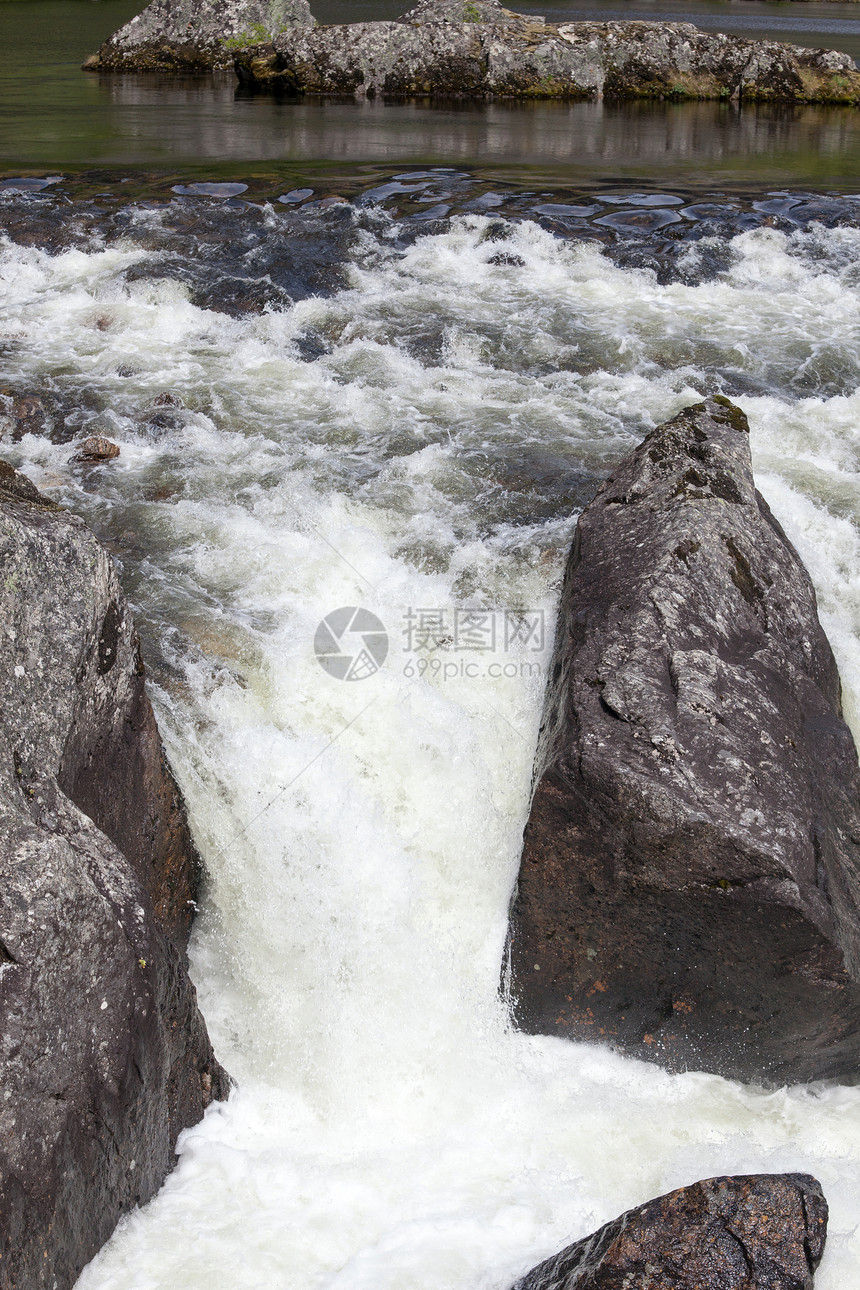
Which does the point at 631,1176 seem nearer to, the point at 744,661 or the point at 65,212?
the point at 744,661

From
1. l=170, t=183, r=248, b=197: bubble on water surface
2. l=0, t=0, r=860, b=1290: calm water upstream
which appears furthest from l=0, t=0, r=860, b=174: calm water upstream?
l=0, t=0, r=860, b=1290: calm water upstream

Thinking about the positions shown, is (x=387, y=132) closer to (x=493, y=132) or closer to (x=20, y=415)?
(x=493, y=132)

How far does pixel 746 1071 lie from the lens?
11.9ft

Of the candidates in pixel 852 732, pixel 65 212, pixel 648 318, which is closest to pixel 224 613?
pixel 852 732

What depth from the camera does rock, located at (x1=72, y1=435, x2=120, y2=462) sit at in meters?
5.96

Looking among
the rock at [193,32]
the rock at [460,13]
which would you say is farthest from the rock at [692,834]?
the rock at [193,32]

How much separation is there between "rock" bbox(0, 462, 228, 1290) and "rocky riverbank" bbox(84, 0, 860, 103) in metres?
18.3

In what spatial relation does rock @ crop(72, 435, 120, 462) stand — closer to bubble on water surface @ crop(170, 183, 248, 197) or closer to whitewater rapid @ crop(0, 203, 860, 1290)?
whitewater rapid @ crop(0, 203, 860, 1290)

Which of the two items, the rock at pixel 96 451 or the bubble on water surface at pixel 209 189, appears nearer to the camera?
the rock at pixel 96 451

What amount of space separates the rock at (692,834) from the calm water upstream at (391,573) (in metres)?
0.25

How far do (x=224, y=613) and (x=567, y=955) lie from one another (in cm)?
232

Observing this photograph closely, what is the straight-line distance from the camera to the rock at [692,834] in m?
3.31

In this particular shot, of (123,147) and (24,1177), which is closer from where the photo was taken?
(24,1177)

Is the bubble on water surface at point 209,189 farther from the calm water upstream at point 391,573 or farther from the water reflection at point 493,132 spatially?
the water reflection at point 493,132
